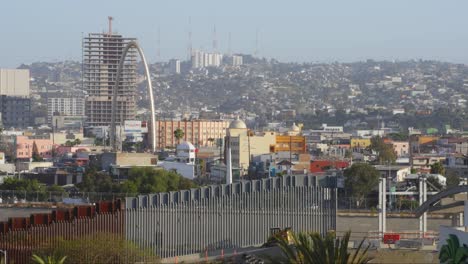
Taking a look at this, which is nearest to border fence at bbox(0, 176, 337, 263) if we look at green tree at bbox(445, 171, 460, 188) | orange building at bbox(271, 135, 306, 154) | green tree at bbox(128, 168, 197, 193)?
green tree at bbox(128, 168, 197, 193)

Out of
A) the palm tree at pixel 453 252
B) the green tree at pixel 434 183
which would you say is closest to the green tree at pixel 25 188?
the green tree at pixel 434 183

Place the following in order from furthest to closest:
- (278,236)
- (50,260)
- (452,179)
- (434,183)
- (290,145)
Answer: (290,145) → (452,179) → (434,183) → (278,236) → (50,260)

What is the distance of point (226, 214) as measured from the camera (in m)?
39.8

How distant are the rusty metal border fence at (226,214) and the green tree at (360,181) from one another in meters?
42.2

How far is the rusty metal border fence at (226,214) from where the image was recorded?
3841 centimetres

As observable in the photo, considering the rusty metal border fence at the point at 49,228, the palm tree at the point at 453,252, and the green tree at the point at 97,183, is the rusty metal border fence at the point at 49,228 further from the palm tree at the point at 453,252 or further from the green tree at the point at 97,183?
the green tree at the point at 97,183

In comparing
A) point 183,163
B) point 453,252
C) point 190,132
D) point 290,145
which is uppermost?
point 190,132

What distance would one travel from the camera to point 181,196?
3916cm

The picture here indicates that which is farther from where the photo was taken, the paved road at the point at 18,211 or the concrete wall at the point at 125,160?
the concrete wall at the point at 125,160

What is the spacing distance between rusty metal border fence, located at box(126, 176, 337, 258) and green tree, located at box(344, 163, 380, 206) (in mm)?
42166

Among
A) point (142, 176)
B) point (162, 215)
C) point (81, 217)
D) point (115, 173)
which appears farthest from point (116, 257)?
point (115, 173)

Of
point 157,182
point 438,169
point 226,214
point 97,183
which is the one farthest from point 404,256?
point 438,169

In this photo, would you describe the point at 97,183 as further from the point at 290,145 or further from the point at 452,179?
the point at 290,145

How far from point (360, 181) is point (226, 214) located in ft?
149
